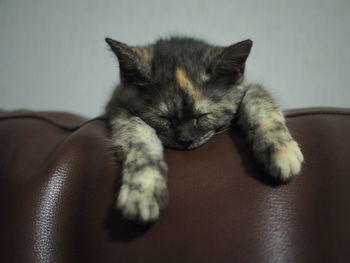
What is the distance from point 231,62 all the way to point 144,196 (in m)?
0.45

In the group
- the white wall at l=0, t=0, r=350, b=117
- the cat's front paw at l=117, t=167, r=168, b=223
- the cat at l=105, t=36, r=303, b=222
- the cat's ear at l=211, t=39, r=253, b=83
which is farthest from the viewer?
the white wall at l=0, t=0, r=350, b=117

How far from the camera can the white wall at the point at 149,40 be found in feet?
5.21

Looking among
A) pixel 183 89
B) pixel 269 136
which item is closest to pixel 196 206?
pixel 269 136

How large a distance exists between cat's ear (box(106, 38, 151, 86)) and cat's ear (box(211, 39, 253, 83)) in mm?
182

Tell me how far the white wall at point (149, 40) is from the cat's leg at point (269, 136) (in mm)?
755

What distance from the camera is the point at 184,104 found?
2.83 ft

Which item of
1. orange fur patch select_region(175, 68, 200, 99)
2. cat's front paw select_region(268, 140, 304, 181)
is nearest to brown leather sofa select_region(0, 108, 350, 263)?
cat's front paw select_region(268, 140, 304, 181)

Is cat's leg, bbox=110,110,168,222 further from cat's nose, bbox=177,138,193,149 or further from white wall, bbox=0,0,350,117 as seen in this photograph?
white wall, bbox=0,0,350,117

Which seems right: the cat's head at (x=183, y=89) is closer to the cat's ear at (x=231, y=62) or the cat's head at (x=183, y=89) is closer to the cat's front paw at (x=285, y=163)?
the cat's ear at (x=231, y=62)

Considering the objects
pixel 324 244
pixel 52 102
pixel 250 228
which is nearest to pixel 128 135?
pixel 250 228

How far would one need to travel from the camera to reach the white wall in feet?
5.21

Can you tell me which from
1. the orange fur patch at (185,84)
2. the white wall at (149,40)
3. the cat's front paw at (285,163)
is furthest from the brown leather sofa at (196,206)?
the white wall at (149,40)

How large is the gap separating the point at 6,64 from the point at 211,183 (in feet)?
4.65

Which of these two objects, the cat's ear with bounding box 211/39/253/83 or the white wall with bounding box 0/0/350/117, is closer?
the cat's ear with bounding box 211/39/253/83
